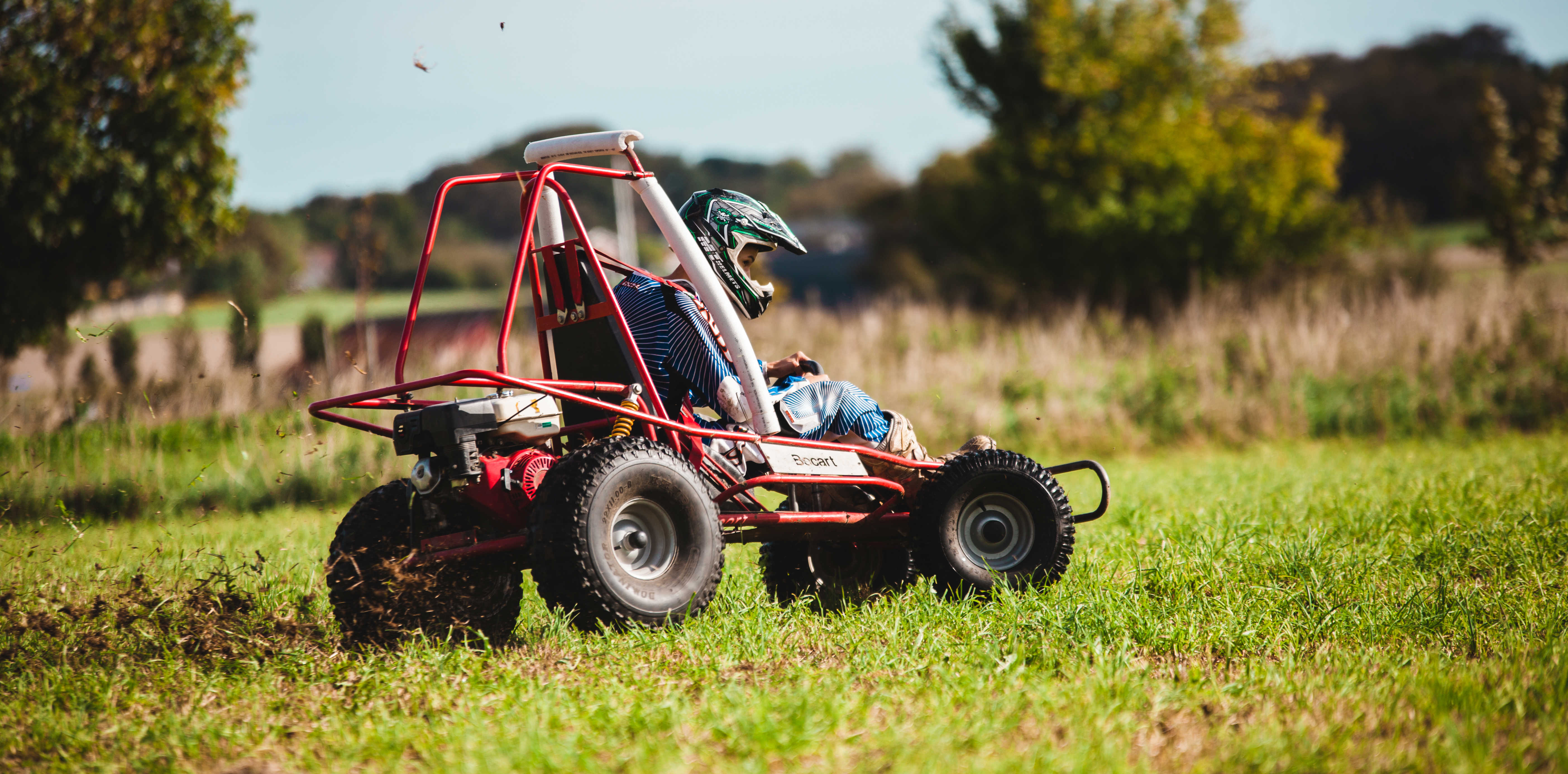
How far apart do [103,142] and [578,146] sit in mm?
7711

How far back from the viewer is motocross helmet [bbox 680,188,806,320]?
4.50 metres

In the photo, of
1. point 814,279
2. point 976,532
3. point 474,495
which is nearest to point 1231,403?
point 976,532

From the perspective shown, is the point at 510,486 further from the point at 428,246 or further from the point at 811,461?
the point at 811,461

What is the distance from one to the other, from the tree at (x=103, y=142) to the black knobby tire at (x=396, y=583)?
7.19 m

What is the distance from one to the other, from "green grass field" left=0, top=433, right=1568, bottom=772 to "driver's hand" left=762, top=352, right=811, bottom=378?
3.00 ft

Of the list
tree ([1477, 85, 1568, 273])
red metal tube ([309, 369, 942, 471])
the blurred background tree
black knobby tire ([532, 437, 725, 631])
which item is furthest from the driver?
tree ([1477, 85, 1568, 273])

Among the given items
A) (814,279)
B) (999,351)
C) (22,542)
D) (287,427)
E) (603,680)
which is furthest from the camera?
(814,279)

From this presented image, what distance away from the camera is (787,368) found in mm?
4730

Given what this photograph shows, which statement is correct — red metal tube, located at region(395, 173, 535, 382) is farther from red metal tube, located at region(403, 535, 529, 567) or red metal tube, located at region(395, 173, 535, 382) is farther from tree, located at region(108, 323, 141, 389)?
tree, located at region(108, 323, 141, 389)

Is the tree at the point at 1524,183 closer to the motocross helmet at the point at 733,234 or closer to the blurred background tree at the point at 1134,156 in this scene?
the blurred background tree at the point at 1134,156

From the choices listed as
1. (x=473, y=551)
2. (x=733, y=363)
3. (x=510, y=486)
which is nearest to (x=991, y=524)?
(x=733, y=363)

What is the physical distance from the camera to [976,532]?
184 inches

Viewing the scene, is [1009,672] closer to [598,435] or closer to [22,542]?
[598,435]

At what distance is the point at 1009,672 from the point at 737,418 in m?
1.43
